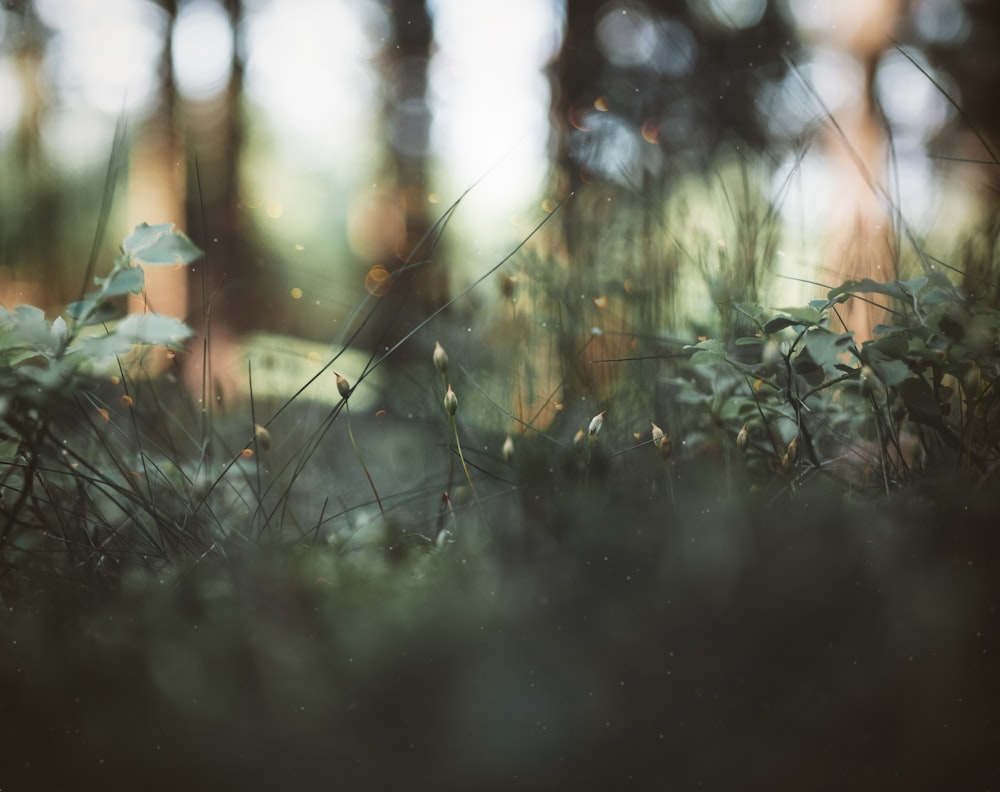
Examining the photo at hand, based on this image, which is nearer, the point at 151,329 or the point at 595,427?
the point at 151,329

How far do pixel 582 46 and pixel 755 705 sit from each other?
109 cm

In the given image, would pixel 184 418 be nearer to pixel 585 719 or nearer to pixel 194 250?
pixel 194 250

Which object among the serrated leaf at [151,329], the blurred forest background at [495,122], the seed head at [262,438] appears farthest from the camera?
the blurred forest background at [495,122]

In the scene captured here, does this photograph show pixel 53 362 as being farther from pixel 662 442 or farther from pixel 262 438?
pixel 662 442

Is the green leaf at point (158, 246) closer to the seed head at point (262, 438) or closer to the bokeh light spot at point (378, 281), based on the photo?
the seed head at point (262, 438)

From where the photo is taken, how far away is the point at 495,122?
918 mm

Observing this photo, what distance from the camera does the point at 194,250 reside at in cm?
57

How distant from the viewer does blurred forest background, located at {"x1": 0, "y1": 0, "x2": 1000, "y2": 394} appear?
817 mm

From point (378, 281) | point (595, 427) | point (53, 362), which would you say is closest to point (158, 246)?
point (53, 362)

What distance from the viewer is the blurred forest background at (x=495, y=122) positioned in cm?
82

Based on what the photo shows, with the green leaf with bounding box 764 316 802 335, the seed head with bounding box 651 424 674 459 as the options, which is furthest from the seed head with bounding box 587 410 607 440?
the green leaf with bounding box 764 316 802 335

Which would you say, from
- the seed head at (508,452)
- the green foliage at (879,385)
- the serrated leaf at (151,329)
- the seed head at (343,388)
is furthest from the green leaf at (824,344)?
the serrated leaf at (151,329)

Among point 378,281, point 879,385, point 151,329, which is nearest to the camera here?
point 151,329

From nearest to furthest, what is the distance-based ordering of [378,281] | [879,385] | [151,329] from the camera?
[151,329] < [879,385] < [378,281]
